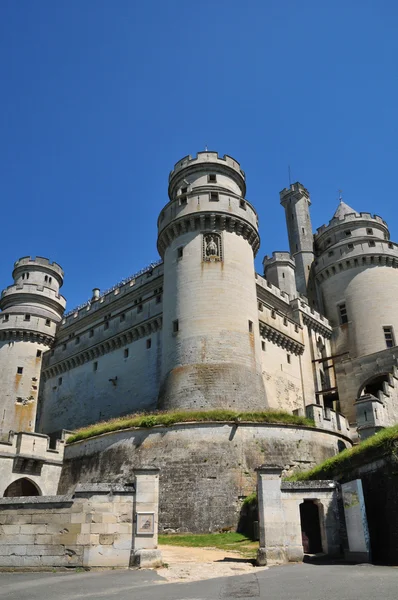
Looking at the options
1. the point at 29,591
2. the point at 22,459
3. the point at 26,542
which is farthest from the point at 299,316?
the point at 29,591

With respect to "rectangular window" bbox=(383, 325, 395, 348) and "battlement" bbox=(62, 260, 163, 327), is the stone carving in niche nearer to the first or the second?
"battlement" bbox=(62, 260, 163, 327)

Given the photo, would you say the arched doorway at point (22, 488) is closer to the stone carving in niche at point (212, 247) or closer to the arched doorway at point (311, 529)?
the stone carving in niche at point (212, 247)

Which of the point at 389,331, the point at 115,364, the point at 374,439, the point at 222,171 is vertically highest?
the point at 222,171

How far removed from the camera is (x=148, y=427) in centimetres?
2581

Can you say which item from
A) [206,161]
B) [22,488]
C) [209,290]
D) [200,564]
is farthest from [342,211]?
[200,564]

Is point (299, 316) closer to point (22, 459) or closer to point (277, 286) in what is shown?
point (277, 286)

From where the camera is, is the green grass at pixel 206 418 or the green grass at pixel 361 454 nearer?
the green grass at pixel 361 454

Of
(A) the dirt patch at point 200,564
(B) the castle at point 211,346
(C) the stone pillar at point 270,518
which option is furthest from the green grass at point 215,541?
(C) the stone pillar at point 270,518

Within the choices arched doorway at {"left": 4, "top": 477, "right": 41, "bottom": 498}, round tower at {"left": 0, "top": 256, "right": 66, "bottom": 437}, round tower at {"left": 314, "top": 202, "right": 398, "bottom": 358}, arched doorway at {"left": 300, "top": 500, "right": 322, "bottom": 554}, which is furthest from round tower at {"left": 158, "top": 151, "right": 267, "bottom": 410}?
round tower at {"left": 0, "top": 256, "right": 66, "bottom": 437}

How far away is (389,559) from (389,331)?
3011 centimetres

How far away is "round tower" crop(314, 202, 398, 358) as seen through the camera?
136 feet

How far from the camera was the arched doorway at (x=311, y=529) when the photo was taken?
1639 cm

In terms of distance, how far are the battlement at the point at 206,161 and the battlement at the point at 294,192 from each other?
665 inches

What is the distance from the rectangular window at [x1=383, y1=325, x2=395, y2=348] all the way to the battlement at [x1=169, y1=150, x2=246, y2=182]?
1660 centimetres
